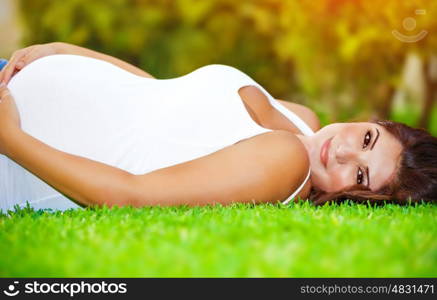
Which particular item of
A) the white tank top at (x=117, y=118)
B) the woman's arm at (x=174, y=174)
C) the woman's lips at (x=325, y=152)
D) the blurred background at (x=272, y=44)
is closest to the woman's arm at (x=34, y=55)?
the white tank top at (x=117, y=118)

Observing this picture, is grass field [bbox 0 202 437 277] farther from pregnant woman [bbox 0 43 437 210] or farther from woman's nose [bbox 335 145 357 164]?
woman's nose [bbox 335 145 357 164]

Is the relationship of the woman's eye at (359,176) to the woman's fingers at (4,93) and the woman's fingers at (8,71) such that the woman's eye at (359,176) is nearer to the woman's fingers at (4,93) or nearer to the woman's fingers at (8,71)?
the woman's fingers at (4,93)

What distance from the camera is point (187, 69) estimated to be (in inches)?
411

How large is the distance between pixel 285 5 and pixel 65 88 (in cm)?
710

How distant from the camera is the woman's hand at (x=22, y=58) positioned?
3.10m

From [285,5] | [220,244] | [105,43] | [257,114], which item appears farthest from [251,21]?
[220,244]

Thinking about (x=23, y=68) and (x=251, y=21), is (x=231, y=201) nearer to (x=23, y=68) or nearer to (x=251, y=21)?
(x=23, y=68)

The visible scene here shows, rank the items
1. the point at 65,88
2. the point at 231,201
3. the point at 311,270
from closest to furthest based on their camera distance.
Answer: the point at 311,270, the point at 231,201, the point at 65,88

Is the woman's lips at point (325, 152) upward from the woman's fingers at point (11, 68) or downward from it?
downward

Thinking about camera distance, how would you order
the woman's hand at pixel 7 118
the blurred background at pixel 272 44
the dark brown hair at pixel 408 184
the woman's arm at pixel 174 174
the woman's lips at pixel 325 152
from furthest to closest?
the blurred background at pixel 272 44
the woman's lips at pixel 325 152
the dark brown hair at pixel 408 184
the woman's hand at pixel 7 118
the woman's arm at pixel 174 174

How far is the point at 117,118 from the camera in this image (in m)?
2.75

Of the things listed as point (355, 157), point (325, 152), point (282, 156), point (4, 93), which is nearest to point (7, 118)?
point (4, 93)

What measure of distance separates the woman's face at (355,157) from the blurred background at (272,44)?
5.67 meters

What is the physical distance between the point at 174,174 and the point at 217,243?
26.0 inches
